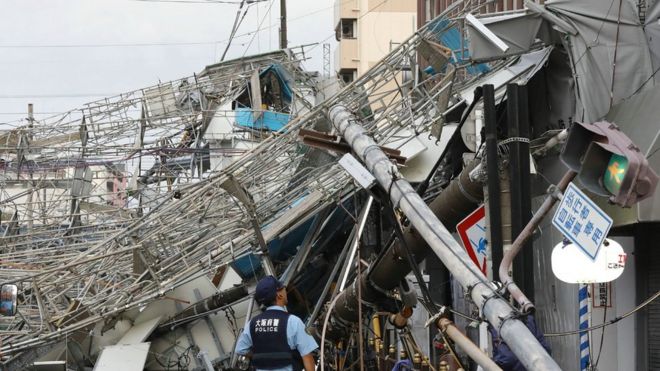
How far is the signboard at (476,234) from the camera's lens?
30.1 ft

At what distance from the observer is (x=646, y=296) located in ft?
35.8

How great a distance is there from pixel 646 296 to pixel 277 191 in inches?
300

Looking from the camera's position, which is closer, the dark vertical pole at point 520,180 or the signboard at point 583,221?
the signboard at point 583,221

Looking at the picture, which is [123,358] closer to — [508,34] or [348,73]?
[508,34]

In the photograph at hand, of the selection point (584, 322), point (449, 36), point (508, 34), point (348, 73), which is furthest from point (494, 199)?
point (348, 73)

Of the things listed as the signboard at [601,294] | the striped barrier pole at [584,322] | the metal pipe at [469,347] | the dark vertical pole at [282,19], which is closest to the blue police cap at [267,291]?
the metal pipe at [469,347]

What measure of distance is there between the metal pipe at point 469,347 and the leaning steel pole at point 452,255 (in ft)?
0.73

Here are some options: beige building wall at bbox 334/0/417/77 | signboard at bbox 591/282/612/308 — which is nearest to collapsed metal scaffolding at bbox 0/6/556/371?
signboard at bbox 591/282/612/308

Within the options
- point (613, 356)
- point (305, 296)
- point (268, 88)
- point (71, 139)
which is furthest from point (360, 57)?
point (613, 356)

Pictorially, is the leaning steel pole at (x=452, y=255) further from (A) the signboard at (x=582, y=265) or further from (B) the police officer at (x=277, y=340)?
(A) the signboard at (x=582, y=265)

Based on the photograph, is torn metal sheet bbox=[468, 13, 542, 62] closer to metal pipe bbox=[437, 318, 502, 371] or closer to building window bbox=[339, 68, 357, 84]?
metal pipe bbox=[437, 318, 502, 371]

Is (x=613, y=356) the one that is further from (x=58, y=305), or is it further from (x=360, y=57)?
(x=360, y=57)

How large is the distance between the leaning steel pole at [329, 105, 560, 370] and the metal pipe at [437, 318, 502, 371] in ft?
0.73

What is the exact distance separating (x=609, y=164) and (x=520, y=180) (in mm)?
3160
